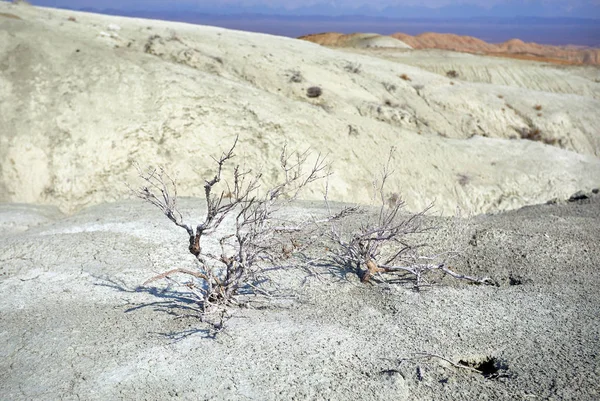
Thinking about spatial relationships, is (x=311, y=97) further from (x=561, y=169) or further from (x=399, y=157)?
(x=561, y=169)

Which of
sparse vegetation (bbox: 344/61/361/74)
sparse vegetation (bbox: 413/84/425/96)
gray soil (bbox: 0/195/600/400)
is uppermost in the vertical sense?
sparse vegetation (bbox: 344/61/361/74)

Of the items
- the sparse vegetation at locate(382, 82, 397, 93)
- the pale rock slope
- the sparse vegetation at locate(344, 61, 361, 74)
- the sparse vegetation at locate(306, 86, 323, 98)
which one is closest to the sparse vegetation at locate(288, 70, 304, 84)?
the pale rock slope

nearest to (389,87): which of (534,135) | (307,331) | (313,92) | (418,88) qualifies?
(418,88)

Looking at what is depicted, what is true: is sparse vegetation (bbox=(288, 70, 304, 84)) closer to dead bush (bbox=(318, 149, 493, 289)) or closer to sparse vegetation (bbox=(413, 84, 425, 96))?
sparse vegetation (bbox=(413, 84, 425, 96))


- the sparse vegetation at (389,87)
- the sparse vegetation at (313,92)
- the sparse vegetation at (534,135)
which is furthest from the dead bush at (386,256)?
the sparse vegetation at (534,135)

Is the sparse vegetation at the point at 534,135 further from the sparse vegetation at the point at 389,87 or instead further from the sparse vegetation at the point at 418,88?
the sparse vegetation at the point at 389,87

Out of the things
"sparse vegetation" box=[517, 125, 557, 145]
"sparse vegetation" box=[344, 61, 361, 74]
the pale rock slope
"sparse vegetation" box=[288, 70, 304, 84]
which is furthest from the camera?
"sparse vegetation" box=[344, 61, 361, 74]

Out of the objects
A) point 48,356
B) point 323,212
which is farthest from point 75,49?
point 48,356
